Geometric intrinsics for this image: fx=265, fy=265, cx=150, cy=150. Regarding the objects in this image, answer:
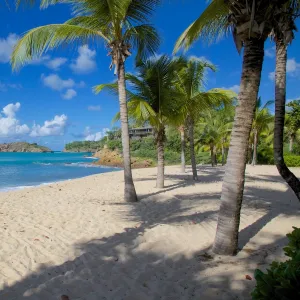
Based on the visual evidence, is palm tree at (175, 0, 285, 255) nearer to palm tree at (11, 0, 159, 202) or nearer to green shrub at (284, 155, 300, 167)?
palm tree at (11, 0, 159, 202)

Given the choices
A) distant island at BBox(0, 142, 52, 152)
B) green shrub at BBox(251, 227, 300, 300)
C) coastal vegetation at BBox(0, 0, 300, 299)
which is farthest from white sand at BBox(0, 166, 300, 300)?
distant island at BBox(0, 142, 52, 152)

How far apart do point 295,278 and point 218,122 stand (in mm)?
29784

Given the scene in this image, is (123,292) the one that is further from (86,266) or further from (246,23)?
(246,23)

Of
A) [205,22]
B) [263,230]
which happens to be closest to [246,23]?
[205,22]

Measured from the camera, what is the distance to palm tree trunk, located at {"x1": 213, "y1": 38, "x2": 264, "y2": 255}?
398 cm

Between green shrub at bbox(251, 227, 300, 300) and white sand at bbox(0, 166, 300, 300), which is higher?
green shrub at bbox(251, 227, 300, 300)

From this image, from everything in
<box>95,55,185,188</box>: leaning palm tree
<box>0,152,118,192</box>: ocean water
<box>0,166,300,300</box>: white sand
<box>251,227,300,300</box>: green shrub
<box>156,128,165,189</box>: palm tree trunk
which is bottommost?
<box>0,152,118,192</box>: ocean water

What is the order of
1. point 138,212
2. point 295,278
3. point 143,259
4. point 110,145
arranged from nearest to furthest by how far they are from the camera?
1. point 295,278
2. point 143,259
3. point 138,212
4. point 110,145

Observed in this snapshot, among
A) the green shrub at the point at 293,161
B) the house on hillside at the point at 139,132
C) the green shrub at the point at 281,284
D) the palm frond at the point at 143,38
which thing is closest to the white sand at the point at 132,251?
the green shrub at the point at 281,284

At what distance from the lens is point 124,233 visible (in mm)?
5754

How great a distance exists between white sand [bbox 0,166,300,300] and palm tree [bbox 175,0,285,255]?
0.52m

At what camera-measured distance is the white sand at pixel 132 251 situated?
346 cm

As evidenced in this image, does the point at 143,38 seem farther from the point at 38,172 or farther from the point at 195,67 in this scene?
the point at 38,172

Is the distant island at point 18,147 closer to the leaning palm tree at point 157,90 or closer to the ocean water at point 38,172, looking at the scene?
the ocean water at point 38,172
